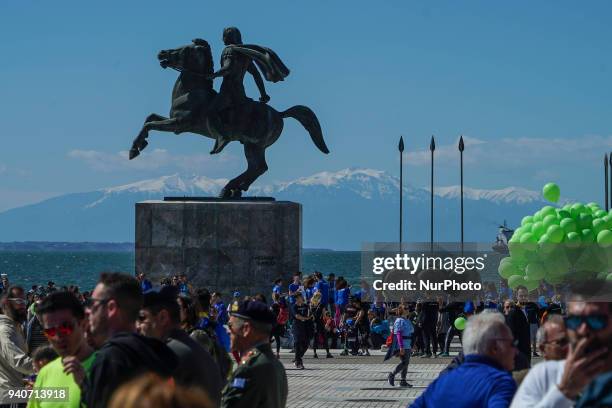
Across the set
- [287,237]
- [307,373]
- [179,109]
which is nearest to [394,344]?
[307,373]

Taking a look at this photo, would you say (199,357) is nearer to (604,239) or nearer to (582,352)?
(582,352)

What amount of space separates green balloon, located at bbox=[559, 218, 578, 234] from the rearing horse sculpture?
26.0 feet

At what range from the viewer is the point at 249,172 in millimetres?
33656

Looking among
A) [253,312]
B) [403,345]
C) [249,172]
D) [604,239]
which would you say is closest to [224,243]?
[249,172]

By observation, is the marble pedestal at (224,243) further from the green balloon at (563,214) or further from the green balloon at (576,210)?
the green balloon at (576,210)

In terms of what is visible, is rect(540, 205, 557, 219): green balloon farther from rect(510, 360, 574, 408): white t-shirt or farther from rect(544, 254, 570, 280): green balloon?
rect(510, 360, 574, 408): white t-shirt

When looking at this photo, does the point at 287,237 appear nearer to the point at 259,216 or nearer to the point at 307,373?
the point at 259,216

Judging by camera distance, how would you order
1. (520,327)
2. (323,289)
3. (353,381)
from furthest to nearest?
(323,289)
(353,381)
(520,327)

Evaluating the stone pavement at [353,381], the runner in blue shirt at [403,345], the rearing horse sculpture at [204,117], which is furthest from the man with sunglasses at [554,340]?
the rearing horse sculpture at [204,117]

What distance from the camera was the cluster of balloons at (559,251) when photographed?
28.0 m

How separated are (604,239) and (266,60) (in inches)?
361

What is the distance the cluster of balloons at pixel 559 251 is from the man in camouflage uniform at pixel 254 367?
2033 cm

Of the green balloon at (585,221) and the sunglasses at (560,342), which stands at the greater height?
the green balloon at (585,221)

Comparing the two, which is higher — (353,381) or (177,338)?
(177,338)
